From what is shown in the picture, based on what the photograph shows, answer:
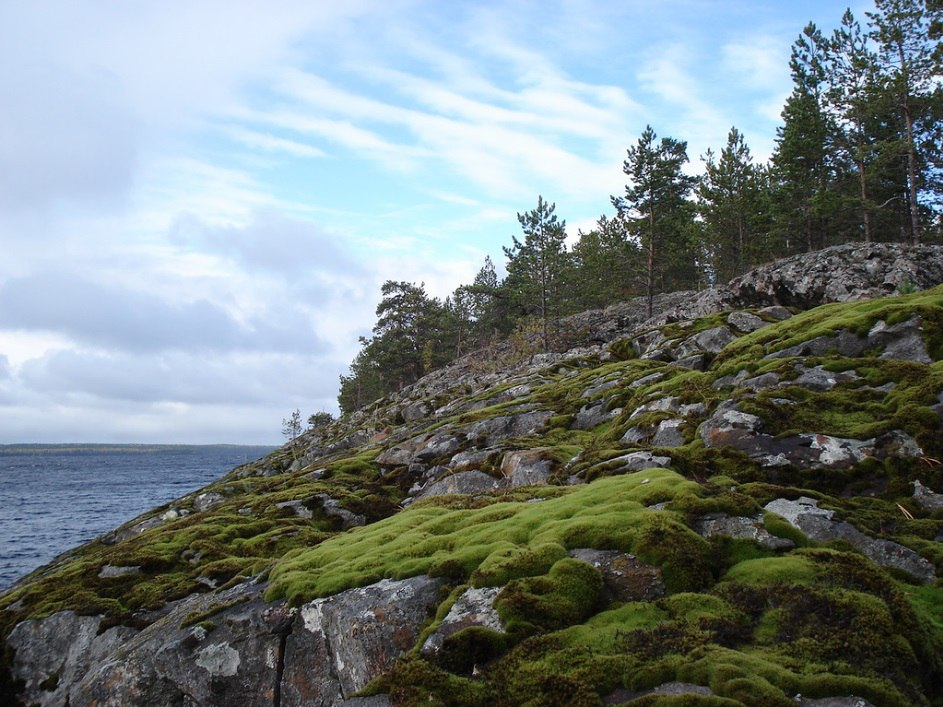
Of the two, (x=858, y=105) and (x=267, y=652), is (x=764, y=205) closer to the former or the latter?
(x=858, y=105)

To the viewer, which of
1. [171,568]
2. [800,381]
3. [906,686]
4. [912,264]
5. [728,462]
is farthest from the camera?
[912,264]

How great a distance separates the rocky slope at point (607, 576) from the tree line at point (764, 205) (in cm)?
3339

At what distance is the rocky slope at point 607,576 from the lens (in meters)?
7.95

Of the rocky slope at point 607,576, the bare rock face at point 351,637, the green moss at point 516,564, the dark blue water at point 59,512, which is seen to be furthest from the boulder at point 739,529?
the dark blue water at point 59,512

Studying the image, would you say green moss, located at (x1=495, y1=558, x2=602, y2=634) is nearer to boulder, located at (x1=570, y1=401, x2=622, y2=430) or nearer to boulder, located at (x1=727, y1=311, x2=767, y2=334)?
boulder, located at (x1=570, y1=401, x2=622, y2=430)

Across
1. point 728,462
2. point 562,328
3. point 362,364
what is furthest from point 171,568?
point 362,364

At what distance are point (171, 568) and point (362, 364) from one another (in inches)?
3427

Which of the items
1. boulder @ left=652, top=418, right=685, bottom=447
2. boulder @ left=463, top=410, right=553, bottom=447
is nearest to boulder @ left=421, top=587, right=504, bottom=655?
boulder @ left=652, top=418, right=685, bottom=447

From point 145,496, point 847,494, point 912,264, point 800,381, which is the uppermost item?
point 912,264

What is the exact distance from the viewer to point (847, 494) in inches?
544

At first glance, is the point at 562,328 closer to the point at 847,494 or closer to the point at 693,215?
the point at 693,215

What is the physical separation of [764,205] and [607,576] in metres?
61.8

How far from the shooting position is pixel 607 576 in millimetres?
10195

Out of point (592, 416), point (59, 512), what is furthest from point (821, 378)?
point (59, 512)
